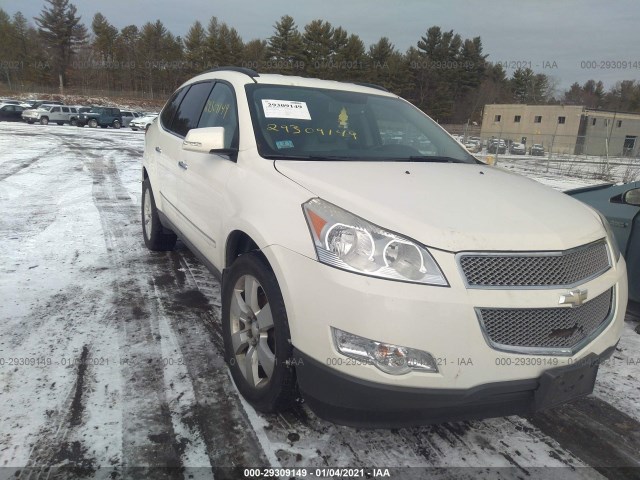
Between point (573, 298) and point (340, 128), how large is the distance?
1.89 metres

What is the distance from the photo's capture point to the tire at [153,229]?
486 cm

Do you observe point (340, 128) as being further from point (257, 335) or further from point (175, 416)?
point (175, 416)

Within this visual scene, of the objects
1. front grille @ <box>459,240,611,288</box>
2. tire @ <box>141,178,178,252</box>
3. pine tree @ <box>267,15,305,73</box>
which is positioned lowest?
tire @ <box>141,178,178,252</box>

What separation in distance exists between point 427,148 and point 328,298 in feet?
6.29

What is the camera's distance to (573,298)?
1.93 meters

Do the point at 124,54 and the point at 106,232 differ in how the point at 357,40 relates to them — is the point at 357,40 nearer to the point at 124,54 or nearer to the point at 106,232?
the point at 124,54

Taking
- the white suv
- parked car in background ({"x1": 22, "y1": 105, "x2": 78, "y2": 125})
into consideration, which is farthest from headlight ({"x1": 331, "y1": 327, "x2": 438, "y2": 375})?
parked car in background ({"x1": 22, "y1": 105, "x2": 78, "y2": 125})

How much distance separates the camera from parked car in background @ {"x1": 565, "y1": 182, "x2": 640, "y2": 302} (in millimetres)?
3508

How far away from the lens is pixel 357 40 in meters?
67.6

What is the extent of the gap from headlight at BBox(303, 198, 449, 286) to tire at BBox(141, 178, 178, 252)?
3.27 meters

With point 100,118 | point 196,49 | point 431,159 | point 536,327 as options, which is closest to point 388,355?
point 536,327

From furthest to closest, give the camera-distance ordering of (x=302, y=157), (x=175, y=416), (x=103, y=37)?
(x=103, y=37)
(x=302, y=157)
(x=175, y=416)

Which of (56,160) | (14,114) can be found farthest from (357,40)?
(56,160)

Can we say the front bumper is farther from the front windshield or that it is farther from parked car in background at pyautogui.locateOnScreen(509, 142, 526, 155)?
parked car in background at pyautogui.locateOnScreen(509, 142, 526, 155)
